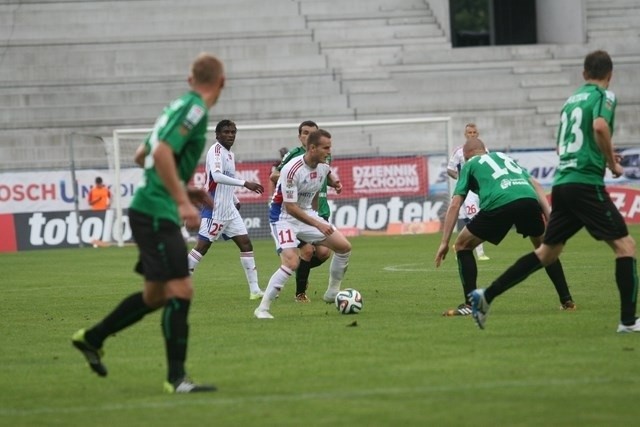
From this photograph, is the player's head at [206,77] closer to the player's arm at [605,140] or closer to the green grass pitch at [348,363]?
the green grass pitch at [348,363]

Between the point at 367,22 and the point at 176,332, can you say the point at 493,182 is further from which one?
the point at 367,22

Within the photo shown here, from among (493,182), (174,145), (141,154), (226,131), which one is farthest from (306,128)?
(174,145)

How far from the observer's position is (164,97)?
125 ft

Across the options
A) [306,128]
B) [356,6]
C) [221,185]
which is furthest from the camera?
[356,6]

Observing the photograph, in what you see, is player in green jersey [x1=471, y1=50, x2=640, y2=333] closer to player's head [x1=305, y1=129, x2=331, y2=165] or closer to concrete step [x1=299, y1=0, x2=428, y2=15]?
player's head [x1=305, y1=129, x2=331, y2=165]

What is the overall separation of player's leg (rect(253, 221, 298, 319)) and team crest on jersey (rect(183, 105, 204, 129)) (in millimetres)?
4805

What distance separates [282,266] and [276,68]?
2650 cm

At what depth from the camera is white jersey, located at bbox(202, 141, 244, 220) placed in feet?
56.2

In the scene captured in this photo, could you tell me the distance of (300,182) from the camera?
13797 mm

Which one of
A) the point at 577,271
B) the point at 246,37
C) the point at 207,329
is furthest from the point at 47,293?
the point at 246,37

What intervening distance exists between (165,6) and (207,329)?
97.9 ft

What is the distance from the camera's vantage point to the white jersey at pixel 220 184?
1712 centimetres

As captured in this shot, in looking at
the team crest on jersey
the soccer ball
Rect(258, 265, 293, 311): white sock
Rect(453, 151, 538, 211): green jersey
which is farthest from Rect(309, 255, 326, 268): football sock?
the team crest on jersey

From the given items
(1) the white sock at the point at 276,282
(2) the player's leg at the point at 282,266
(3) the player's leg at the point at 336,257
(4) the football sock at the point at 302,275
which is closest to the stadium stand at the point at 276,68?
(4) the football sock at the point at 302,275
